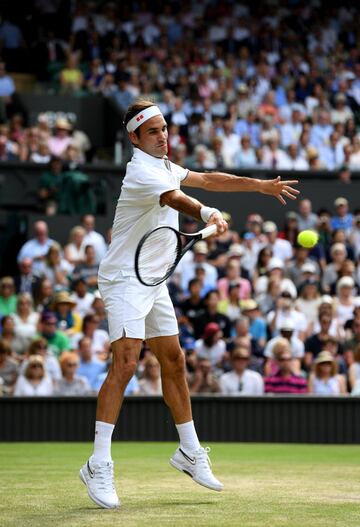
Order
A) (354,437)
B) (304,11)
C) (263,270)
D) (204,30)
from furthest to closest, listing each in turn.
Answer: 1. (304,11)
2. (204,30)
3. (263,270)
4. (354,437)

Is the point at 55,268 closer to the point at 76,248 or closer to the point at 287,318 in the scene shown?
the point at 76,248

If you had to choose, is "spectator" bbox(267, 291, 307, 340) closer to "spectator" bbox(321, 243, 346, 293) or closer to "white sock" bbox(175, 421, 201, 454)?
"spectator" bbox(321, 243, 346, 293)

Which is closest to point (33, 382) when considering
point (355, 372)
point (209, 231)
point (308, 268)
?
point (355, 372)

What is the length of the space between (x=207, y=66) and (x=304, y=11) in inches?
171

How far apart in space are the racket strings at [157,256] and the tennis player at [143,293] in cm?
6

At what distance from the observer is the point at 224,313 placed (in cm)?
1588

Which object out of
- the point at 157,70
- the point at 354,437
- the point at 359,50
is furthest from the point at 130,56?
the point at 354,437

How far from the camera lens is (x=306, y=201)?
18.5m

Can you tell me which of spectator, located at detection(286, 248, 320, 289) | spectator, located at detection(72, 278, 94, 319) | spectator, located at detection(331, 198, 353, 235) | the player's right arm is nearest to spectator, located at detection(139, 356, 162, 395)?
spectator, located at detection(72, 278, 94, 319)

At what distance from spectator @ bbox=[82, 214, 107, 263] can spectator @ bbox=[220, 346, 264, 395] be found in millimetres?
3755

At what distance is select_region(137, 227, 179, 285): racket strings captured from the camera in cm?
690

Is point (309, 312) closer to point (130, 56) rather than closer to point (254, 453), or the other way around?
point (254, 453)

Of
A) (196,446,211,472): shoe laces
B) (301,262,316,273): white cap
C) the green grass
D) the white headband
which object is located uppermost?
(301,262,316,273): white cap

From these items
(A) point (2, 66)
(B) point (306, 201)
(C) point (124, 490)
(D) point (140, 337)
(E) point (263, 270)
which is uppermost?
(A) point (2, 66)
